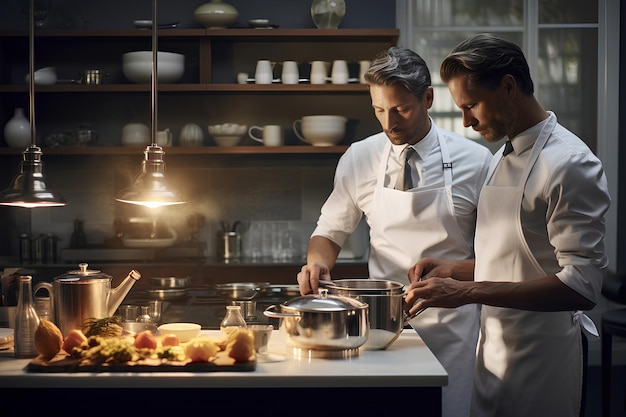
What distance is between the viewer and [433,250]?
115 inches

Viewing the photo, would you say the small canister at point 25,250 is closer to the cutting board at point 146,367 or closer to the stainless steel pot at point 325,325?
the cutting board at point 146,367

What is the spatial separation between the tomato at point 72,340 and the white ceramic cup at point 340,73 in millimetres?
3065

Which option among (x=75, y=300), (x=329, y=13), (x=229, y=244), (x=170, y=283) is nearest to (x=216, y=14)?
(x=329, y=13)

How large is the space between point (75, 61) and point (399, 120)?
122 inches

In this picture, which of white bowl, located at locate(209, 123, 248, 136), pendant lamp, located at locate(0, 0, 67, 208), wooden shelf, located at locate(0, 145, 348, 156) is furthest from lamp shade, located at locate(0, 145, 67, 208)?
white bowl, located at locate(209, 123, 248, 136)

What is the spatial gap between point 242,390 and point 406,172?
1286mm

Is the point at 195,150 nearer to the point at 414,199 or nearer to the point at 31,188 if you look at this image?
the point at 414,199

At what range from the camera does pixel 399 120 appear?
288cm

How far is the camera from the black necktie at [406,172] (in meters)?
2.99

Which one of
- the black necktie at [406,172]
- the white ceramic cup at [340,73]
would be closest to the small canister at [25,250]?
the white ceramic cup at [340,73]

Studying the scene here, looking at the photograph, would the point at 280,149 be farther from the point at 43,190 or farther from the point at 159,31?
the point at 43,190

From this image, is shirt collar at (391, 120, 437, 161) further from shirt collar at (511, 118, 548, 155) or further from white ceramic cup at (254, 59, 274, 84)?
white ceramic cup at (254, 59, 274, 84)

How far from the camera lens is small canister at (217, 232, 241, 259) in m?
5.07

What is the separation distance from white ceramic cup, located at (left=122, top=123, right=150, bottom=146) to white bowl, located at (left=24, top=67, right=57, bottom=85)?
55 centimetres
